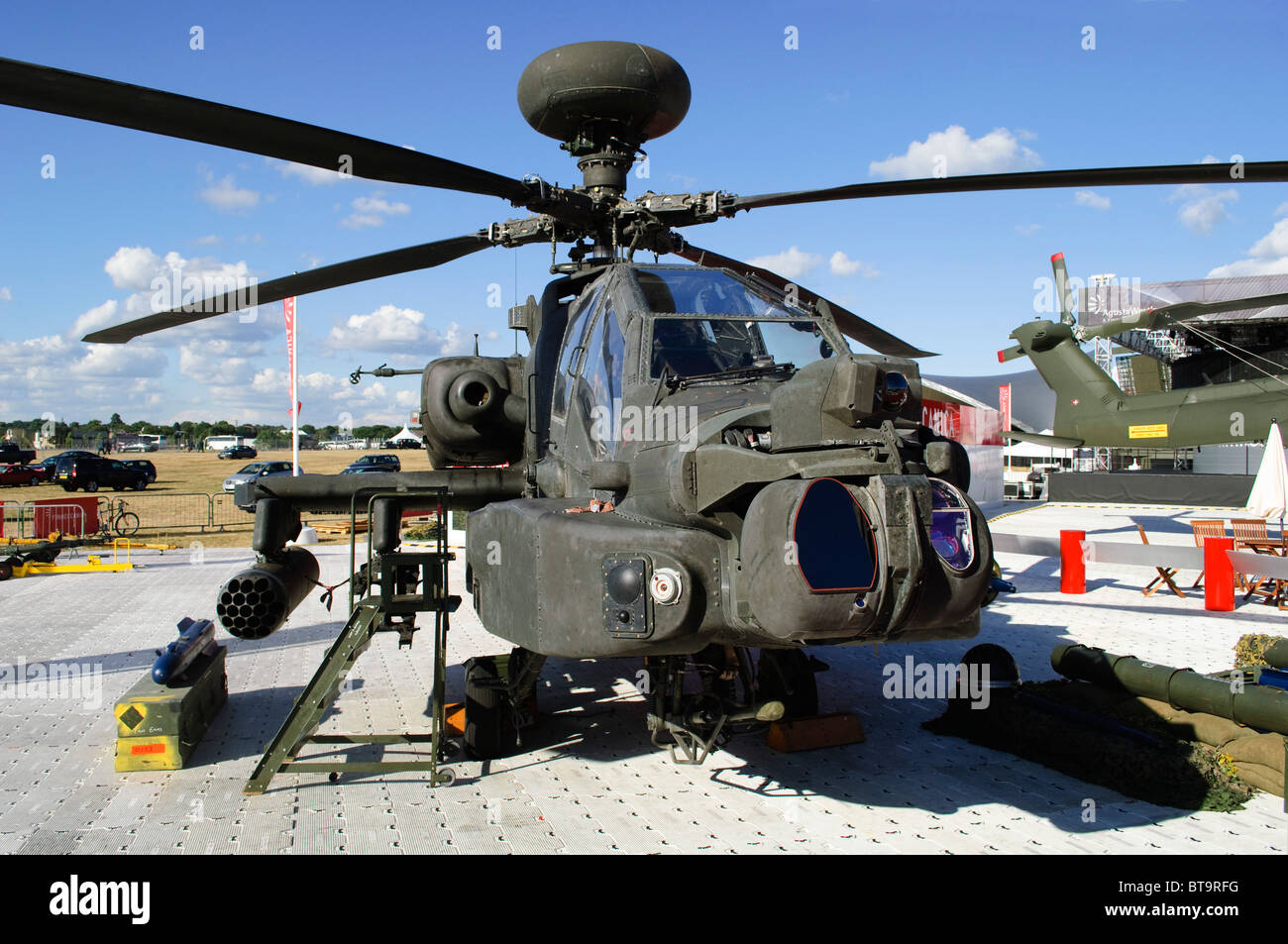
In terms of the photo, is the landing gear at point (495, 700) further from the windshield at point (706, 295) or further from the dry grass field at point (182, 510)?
the dry grass field at point (182, 510)

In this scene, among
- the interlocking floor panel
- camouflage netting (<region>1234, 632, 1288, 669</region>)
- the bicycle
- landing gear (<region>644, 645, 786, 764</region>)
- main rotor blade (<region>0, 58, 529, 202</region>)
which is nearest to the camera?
main rotor blade (<region>0, 58, 529, 202</region>)

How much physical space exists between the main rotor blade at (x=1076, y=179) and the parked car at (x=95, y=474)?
40198 mm

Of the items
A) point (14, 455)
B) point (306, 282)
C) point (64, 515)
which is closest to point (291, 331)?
point (64, 515)

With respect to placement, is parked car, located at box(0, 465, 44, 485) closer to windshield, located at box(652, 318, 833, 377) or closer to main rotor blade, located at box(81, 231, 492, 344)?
main rotor blade, located at box(81, 231, 492, 344)

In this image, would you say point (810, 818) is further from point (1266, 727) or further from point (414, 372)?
point (414, 372)

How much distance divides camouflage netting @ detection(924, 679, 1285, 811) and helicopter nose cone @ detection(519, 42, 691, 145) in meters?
5.51

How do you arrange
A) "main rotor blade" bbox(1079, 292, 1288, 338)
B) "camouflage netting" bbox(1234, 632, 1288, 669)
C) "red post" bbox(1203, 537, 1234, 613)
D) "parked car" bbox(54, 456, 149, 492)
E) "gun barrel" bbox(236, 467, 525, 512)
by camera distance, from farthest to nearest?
"parked car" bbox(54, 456, 149, 492), "main rotor blade" bbox(1079, 292, 1288, 338), "red post" bbox(1203, 537, 1234, 613), "camouflage netting" bbox(1234, 632, 1288, 669), "gun barrel" bbox(236, 467, 525, 512)

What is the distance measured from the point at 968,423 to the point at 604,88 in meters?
27.6

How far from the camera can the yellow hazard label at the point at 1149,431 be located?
20828 mm

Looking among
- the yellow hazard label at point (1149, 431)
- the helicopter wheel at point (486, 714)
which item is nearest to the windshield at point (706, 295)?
the helicopter wheel at point (486, 714)
